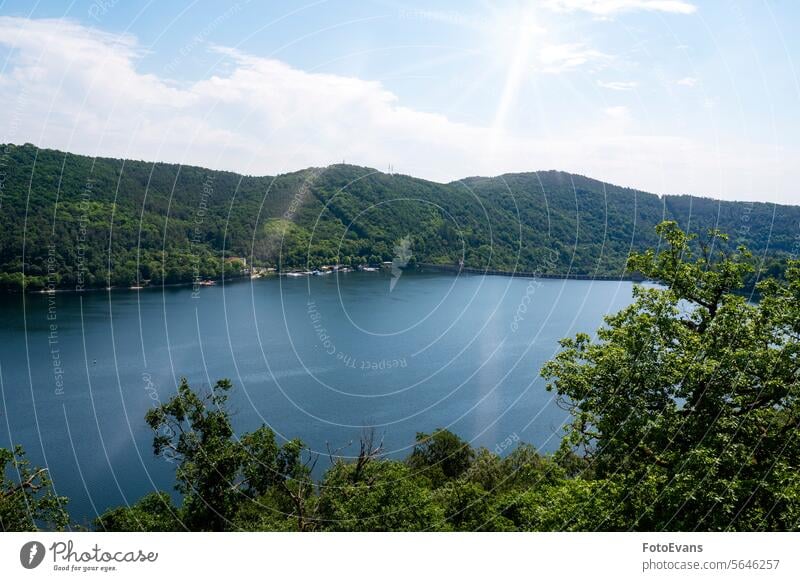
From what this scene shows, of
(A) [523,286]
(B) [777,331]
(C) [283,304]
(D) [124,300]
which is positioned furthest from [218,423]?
(A) [523,286]

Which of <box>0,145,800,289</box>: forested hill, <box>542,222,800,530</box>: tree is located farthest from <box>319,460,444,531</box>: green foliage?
<box>0,145,800,289</box>: forested hill

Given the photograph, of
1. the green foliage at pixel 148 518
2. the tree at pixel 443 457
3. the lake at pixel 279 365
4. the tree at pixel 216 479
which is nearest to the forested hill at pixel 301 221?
the lake at pixel 279 365

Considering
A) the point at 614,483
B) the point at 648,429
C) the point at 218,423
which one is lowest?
the point at 218,423

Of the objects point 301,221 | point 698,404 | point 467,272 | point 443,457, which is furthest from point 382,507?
point 467,272

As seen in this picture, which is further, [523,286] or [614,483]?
[523,286]

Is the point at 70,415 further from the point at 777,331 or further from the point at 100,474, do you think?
the point at 777,331

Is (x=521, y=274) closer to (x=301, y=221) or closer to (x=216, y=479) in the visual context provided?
(x=301, y=221)
